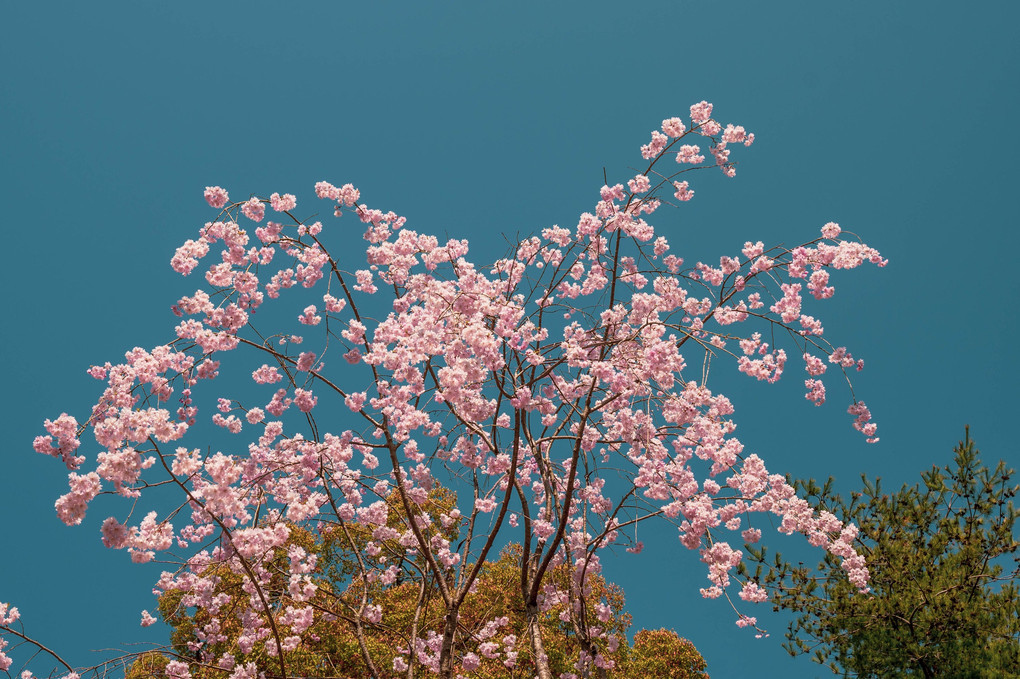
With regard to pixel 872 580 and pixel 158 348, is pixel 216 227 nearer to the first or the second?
pixel 158 348

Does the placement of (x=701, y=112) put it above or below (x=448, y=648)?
above

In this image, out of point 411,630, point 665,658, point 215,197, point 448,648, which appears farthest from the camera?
point 665,658

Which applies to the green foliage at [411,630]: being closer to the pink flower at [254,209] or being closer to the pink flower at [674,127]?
the pink flower at [254,209]

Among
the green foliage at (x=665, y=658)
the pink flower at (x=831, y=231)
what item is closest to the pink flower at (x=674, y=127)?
the pink flower at (x=831, y=231)

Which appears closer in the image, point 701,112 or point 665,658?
point 701,112

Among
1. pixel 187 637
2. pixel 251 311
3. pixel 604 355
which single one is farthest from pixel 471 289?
pixel 187 637

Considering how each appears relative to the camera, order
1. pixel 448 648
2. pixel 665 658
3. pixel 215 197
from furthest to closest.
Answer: pixel 665 658 → pixel 215 197 → pixel 448 648

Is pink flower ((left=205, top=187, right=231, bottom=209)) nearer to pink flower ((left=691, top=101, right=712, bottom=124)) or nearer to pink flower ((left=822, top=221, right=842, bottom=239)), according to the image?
pink flower ((left=691, top=101, right=712, bottom=124))

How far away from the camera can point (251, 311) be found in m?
6.63

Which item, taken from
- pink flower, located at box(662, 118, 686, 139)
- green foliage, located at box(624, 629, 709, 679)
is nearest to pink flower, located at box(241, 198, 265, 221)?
pink flower, located at box(662, 118, 686, 139)

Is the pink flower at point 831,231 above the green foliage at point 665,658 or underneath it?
above

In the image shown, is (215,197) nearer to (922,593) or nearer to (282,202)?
(282,202)

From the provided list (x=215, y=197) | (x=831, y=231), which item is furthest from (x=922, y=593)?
(x=215, y=197)

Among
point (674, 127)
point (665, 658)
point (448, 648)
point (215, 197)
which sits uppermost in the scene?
point (674, 127)
